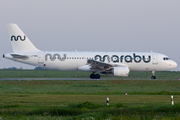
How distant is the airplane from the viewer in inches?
1587

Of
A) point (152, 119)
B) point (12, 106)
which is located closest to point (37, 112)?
point (12, 106)

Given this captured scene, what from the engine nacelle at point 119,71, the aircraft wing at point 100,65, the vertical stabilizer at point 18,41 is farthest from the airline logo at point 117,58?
the vertical stabilizer at point 18,41

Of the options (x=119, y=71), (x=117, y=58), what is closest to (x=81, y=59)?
(x=117, y=58)

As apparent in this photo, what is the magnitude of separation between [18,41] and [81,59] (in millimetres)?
9306

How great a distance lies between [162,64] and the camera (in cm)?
4356

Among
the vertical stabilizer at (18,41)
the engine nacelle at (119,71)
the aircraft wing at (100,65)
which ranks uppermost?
the vertical stabilizer at (18,41)

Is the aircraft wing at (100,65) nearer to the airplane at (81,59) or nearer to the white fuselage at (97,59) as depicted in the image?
the airplane at (81,59)

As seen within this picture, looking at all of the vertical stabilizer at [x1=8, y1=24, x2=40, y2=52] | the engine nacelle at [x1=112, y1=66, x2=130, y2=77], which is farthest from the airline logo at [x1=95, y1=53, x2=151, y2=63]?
the vertical stabilizer at [x1=8, y1=24, x2=40, y2=52]

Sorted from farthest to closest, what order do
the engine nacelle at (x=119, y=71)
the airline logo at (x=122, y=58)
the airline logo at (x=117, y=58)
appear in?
the airline logo at (x=122, y=58)
the airline logo at (x=117, y=58)
the engine nacelle at (x=119, y=71)

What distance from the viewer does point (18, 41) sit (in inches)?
1635

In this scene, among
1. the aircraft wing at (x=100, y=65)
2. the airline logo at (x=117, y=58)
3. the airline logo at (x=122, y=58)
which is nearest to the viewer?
the aircraft wing at (x=100, y=65)

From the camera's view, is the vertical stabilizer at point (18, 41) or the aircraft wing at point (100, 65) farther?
the vertical stabilizer at point (18, 41)

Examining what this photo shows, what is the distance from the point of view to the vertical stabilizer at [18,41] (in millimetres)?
41438

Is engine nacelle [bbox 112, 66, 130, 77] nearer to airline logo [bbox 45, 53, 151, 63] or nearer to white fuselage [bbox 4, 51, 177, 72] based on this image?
white fuselage [bbox 4, 51, 177, 72]
